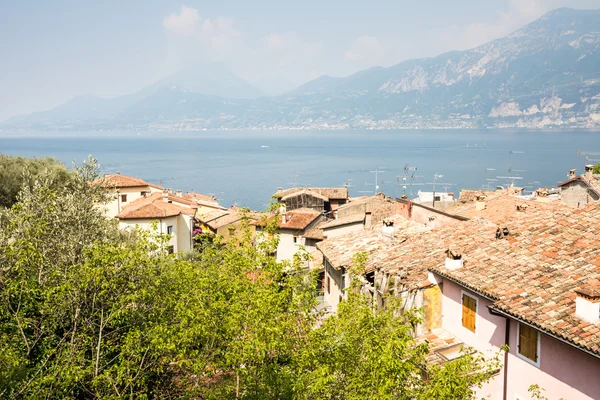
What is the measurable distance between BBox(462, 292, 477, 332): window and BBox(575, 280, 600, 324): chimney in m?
3.76

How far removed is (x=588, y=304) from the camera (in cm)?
1170

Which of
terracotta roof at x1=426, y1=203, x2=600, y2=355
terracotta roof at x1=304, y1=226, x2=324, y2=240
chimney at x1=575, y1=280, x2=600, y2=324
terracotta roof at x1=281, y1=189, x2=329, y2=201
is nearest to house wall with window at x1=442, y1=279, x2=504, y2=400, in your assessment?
terracotta roof at x1=426, y1=203, x2=600, y2=355

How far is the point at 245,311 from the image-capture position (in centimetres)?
1026

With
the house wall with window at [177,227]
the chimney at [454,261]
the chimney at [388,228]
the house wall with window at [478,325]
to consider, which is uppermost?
the chimney at [454,261]

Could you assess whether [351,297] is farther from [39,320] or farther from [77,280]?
[39,320]

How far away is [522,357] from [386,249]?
9409 mm

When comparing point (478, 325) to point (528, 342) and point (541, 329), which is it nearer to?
point (528, 342)

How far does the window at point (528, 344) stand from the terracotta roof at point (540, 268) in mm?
617

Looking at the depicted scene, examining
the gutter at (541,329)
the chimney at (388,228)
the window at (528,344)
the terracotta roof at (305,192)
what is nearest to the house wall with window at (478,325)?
the window at (528,344)

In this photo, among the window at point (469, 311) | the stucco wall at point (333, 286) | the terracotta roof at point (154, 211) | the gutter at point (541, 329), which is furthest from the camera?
the terracotta roof at point (154, 211)

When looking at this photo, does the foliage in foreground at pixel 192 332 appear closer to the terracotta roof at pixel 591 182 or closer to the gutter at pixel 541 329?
the gutter at pixel 541 329

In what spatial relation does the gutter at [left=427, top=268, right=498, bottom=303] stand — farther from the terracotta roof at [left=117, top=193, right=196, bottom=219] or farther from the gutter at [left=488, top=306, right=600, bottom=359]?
the terracotta roof at [left=117, top=193, right=196, bottom=219]

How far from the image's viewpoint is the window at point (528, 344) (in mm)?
13016

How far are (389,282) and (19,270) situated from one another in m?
10.7
